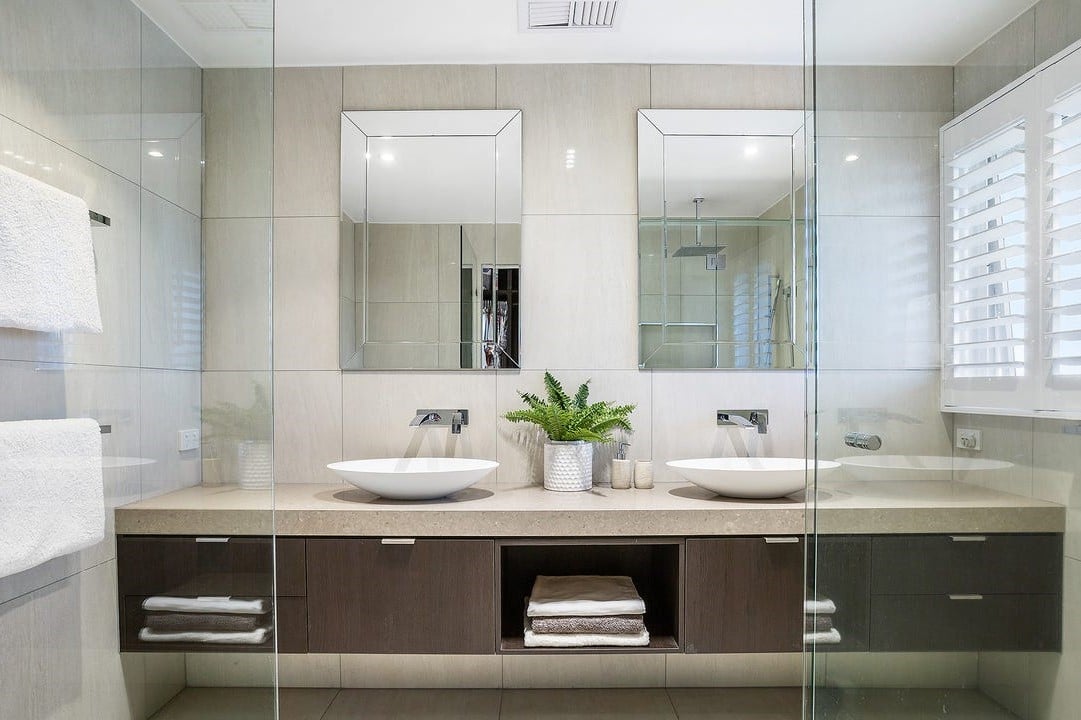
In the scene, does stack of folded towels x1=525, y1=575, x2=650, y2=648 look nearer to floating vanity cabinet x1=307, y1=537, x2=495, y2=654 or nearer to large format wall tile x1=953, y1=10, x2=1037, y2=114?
floating vanity cabinet x1=307, y1=537, x2=495, y2=654

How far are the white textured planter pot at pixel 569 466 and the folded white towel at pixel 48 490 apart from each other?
1.59 meters

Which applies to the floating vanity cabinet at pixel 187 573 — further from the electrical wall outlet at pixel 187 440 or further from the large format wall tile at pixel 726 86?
the large format wall tile at pixel 726 86

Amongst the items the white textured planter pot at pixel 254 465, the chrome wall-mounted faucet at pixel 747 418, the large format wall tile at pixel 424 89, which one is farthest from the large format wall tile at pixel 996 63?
the large format wall tile at pixel 424 89

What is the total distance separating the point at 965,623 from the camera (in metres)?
0.88

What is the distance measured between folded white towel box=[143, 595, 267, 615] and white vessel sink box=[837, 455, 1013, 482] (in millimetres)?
1076

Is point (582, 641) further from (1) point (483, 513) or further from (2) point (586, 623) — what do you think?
(1) point (483, 513)

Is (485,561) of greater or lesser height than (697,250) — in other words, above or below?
below

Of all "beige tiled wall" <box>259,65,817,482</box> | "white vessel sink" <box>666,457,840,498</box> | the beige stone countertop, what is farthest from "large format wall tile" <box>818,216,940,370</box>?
"beige tiled wall" <box>259,65,817,482</box>

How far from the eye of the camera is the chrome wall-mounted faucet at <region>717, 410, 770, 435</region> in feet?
8.88

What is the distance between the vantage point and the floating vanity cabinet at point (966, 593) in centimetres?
78

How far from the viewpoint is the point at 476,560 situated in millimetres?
2182

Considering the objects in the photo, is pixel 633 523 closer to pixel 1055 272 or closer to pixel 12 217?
pixel 1055 272

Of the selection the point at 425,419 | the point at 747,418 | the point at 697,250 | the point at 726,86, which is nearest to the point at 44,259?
the point at 425,419

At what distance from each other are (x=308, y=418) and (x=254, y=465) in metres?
1.45
